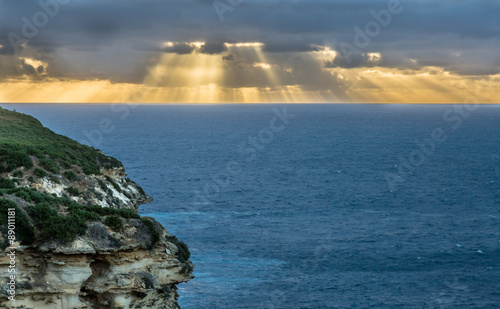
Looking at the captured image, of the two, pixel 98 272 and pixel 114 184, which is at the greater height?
pixel 114 184

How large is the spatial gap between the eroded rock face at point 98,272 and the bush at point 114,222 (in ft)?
1.18

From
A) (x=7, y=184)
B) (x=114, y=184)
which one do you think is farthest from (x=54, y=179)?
(x=114, y=184)

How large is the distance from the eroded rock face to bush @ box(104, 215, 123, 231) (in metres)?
0.36

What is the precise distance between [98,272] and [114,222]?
10.8 ft

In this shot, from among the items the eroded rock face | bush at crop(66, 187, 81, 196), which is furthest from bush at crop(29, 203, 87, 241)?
bush at crop(66, 187, 81, 196)

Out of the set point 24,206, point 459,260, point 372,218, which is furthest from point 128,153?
point 24,206

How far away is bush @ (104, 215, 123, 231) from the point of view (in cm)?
3325

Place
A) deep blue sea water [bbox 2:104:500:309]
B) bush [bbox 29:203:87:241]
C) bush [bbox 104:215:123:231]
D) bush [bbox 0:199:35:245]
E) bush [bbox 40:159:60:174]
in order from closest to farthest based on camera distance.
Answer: bush [bbox 0:199:35:245], bush [bbox 29:203:87:241], bush [bbox 104:215:123:231], bush [bbox 40:159:60:174], deep blue sea water [bbox 2:104:500:309]

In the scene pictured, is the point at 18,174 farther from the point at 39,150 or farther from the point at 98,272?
the point at 98,272

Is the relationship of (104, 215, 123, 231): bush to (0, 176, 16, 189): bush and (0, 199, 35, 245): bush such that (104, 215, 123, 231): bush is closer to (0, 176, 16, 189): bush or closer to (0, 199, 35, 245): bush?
(0, 199, 35, 245): bush

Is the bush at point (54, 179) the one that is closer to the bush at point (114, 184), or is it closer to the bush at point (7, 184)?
the bush at point (7, 184)

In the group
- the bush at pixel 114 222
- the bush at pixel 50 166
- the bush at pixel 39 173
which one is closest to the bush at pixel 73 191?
the bush at pixel 50 166

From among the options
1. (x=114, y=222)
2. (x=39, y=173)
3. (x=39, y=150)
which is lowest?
(x=114, y=222)

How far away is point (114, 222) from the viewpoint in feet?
110
